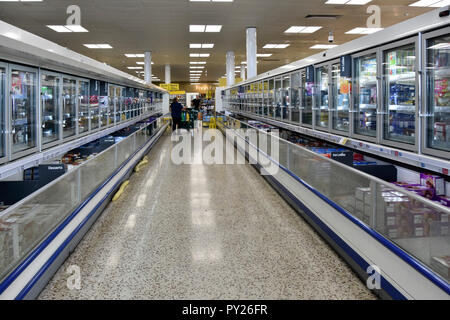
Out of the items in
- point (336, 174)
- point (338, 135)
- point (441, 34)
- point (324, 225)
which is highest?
point (441, 34)

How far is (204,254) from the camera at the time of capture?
14.7 ft

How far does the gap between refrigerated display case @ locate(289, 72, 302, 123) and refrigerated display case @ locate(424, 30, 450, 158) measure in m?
4.29

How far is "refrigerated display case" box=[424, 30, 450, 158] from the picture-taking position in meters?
3.57

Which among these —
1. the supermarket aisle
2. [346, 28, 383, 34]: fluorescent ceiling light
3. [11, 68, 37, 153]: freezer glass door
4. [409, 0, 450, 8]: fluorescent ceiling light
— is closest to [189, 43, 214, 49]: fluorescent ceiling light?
[346, 28, 383, 34]: fluorescent ceiling light

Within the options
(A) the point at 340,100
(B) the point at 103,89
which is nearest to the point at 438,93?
(A) the point at 340,100

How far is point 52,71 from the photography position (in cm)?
618

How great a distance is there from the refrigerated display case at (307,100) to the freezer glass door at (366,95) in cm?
171

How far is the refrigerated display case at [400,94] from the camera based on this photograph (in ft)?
13.6

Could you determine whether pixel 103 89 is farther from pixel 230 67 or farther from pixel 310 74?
pixel 230 67

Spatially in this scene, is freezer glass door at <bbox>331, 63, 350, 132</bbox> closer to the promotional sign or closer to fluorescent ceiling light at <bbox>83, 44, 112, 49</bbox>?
the promotional sign
